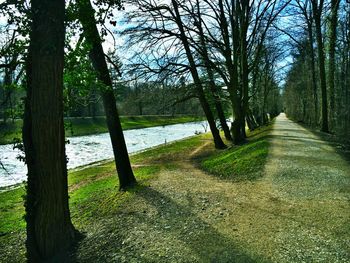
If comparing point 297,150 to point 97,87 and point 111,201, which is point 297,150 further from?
point 97,87

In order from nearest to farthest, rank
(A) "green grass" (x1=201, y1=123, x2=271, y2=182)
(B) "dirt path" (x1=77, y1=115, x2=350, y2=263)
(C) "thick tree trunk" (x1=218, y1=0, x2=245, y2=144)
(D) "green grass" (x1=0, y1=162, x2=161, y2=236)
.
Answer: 1. (B) "dirt path" (x1=77, y1=115, x2=350, y2=263)
2. (D) "green grass" (x1=0, y1=162, x2=161, y2=236)
3. (A) "green grass" (x1=201, y1=123, x2=271, y2=182)
4. (C) "thick tree trunk" (x1=218, y1=0, x2=245, y2=144)

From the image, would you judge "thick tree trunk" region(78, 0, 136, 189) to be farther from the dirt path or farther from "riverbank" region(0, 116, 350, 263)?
the dirt path

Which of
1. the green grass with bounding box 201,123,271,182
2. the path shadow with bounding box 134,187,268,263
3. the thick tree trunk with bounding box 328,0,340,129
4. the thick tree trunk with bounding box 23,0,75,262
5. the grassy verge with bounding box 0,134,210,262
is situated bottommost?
the grassy verge with bounding box 0,134,210,262

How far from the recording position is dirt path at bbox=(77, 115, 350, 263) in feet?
16.3

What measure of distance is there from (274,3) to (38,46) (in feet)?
51.1

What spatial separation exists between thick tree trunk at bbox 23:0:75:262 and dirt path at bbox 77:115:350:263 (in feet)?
2.14

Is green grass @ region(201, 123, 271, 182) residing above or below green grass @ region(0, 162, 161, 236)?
above

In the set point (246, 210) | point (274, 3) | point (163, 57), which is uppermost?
point (274, 3)

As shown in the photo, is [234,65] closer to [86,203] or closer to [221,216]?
[86,203]

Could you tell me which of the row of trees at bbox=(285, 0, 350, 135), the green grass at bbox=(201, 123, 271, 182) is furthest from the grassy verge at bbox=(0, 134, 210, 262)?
the row of trees at bbox=(285, 0, 350, 135)

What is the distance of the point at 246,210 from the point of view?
663 cm

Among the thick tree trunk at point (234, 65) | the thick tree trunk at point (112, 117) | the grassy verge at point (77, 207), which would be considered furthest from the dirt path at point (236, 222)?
the thick tree trunk at point (234, 65)

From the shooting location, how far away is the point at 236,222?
607 cm

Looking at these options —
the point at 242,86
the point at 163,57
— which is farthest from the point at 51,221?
the point at 242,86
